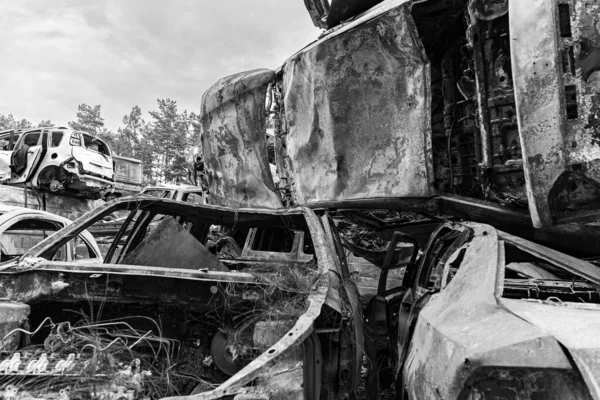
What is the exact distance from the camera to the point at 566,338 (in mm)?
1345

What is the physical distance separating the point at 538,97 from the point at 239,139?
4.32 m

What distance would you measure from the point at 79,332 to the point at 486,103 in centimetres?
318

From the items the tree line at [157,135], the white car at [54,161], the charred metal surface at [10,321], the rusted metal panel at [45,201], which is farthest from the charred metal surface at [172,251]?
the tree line at [157,135]

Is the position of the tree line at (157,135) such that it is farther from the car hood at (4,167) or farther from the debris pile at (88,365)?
the debris pile at (88,365)

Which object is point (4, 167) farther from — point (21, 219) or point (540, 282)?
point (540, 282)

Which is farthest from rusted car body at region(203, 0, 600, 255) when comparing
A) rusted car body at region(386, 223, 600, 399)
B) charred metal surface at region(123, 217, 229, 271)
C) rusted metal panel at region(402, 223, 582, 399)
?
charred metal surface at region(123, 217, 229, 271)

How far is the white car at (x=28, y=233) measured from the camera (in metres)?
4.96

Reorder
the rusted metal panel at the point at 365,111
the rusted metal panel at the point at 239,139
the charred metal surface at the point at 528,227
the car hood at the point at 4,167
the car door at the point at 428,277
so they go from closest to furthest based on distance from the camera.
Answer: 1. the car door at the point at 428,277
2. the charred metal surface at the point at 528,227
3. the rusted metal panel at the point at 365,111
4. the rusted metal panel at the point at 239,139
5. the car hood at the point at 4,167

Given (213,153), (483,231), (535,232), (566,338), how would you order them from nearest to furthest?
1. (566,338)
2. (483,231)
3. (535,232)
4. (213,153)

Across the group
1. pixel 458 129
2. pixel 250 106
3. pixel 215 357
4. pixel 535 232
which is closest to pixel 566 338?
pixel 215 357

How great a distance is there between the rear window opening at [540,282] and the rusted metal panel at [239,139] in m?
4.38

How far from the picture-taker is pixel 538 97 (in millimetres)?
3070

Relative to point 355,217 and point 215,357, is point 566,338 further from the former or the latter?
point 355,217

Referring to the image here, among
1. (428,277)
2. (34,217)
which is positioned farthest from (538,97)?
(34,217)
